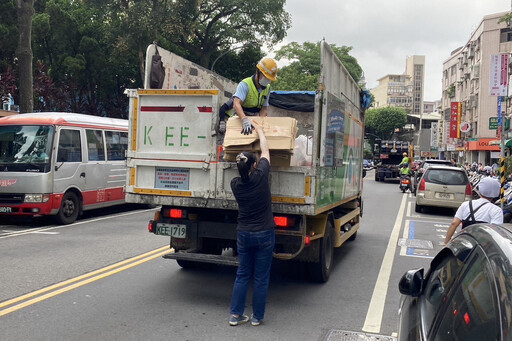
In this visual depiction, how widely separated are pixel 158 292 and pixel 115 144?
27.9ft

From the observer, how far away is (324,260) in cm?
655

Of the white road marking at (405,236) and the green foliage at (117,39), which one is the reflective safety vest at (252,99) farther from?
the green foliage at (117,39)

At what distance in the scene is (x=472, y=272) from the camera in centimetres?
228

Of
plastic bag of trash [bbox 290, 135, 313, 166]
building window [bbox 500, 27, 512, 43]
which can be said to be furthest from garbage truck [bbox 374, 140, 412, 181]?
plastic bag of trash [bbox 290, 135, 313, 166]

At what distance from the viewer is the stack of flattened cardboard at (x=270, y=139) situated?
538 cm

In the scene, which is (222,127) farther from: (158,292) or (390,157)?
(390,157)

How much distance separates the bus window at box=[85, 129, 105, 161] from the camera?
12649 mm

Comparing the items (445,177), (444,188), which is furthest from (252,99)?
(445,177)

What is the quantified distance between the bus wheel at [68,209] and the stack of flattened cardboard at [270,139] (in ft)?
23.6

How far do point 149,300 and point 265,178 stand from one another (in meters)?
2.02

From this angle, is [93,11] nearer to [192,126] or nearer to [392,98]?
[192,126]

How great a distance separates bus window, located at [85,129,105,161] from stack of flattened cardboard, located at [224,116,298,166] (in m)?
7.95

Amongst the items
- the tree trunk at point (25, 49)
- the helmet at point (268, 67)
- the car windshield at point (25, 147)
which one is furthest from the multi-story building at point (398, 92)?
the helmet at point (268, 67)

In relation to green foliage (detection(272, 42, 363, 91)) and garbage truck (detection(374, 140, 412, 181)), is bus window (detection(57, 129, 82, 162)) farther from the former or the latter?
green foliage (detection(272, 42, 363, 91))
